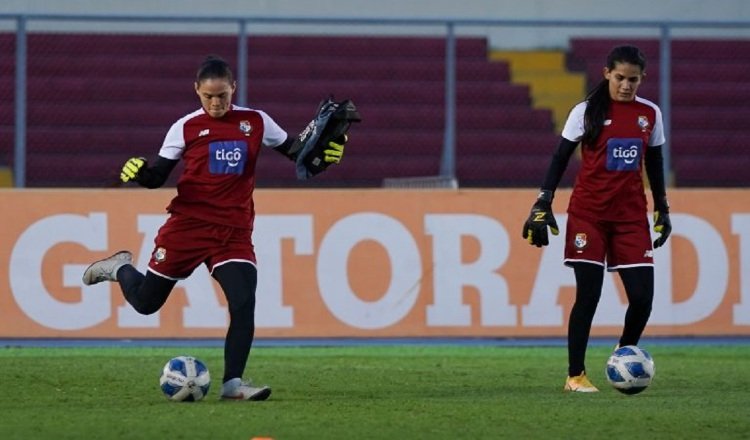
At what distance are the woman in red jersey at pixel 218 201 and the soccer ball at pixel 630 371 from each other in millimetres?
2000

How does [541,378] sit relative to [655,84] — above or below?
below

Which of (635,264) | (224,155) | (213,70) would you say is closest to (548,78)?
(635,264)

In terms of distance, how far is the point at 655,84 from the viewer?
1828 cm

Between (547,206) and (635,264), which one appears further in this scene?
(547,206)

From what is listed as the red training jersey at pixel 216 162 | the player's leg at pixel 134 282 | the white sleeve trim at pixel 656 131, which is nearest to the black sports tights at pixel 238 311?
the red training jersey at pixel 216 162

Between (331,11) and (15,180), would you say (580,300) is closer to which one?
(15,180)

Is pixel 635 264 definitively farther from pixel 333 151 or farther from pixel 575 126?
pixel 333 151

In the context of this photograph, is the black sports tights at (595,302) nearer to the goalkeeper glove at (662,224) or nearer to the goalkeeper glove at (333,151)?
the goalkeeper glove at (662,224)

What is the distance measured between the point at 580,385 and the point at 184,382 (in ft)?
7.92

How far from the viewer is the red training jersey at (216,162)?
9352 mm

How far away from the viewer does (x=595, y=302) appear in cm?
995

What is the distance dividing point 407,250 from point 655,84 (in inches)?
192

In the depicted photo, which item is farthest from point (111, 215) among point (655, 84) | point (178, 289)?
point (655, 84)

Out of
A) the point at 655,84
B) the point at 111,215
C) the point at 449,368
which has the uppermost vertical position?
the point at 655,84
